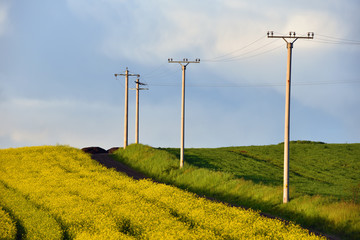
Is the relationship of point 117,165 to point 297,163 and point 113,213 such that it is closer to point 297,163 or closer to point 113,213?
point 113,213

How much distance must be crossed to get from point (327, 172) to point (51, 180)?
123 ft

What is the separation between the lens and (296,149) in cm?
7206

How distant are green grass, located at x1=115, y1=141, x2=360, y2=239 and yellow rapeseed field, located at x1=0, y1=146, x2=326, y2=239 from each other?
3929mm

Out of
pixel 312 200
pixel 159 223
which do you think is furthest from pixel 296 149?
pixel 159 223

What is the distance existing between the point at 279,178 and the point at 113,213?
27117mm

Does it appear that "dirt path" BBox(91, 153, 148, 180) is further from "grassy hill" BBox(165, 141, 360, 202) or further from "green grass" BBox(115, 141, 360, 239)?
"grassy hill" BBox(165, 141, 360, 202)

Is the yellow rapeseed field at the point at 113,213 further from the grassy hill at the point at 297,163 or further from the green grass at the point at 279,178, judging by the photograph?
the grassy hill at the point at 297,163

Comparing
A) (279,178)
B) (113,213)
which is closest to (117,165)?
(279,178)

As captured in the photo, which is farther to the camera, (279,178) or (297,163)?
(297,163)

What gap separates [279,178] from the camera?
44.5 metres

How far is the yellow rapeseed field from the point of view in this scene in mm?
17722

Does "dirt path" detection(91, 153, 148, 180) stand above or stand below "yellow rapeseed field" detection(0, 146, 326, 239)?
below

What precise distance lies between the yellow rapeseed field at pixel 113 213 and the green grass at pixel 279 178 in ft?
12.9

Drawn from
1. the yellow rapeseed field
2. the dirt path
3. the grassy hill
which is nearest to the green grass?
the grassy hill
